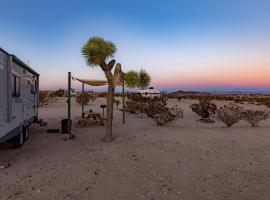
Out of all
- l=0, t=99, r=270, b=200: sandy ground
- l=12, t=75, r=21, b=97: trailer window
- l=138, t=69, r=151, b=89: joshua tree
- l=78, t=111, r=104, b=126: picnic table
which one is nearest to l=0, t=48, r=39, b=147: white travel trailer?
l=12, t=75, r=21, b=97: trailer window

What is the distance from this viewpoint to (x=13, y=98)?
8.34 metres

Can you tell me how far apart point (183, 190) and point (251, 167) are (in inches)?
98.3

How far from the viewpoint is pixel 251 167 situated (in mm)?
7512

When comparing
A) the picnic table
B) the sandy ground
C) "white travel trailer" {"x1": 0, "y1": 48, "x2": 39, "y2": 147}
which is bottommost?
the sandy ground

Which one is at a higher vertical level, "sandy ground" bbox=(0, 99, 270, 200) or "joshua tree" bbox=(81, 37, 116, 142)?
"joshua tree" bbox=(81, 37, 116, 142)

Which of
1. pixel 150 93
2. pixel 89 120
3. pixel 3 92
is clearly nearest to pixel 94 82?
pixel 89 120

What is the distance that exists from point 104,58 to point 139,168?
4.82 m

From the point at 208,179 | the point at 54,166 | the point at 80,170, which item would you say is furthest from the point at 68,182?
the point at 208,179

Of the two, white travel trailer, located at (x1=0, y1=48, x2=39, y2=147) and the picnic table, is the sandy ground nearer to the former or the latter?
white travel trailer, located at (x1=0, y1=48, x2=39, y2=147)

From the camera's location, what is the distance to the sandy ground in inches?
222

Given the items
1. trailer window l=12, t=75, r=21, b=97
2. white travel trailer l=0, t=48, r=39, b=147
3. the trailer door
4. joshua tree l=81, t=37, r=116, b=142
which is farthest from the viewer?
joshua tree l=81, t=37, r=116, b=142

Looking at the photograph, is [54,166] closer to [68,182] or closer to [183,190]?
[68,182]

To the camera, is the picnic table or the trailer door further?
the picnic table

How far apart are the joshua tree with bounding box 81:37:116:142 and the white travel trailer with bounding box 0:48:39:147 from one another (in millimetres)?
2144
